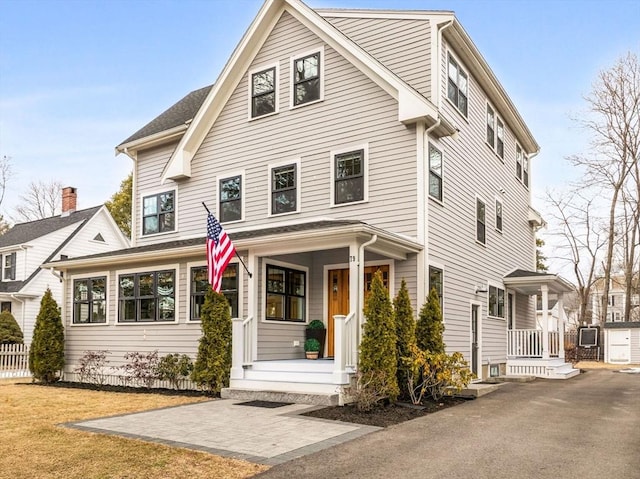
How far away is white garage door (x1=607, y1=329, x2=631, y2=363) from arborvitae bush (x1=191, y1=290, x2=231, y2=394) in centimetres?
2200

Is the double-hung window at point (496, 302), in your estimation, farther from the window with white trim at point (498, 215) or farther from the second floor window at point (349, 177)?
the second floor window at point (349, 177)

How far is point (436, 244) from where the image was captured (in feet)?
43.0

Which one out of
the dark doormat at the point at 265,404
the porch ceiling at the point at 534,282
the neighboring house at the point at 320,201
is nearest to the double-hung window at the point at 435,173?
the neighboring house at the point at 320,201

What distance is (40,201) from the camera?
136ft

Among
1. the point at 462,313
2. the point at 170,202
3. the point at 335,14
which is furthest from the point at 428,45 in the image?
the point at 170,202

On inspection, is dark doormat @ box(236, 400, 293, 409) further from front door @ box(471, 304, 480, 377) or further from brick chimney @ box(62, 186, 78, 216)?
brick chimney @ box(62, 186, 78, 216)

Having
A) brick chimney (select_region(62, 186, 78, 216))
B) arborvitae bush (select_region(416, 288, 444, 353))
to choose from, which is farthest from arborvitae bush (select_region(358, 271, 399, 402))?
brick chimney (select_region(62, 186, 78, 216))

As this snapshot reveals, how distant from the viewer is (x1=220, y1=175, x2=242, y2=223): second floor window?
50.7ft

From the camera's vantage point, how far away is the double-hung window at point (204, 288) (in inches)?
529

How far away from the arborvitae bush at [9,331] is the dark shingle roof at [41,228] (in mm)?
4732

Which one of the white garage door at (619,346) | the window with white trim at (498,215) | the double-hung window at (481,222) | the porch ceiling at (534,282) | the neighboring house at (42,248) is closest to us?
the double-hung window at (481,222)

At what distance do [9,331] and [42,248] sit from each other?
5168mm

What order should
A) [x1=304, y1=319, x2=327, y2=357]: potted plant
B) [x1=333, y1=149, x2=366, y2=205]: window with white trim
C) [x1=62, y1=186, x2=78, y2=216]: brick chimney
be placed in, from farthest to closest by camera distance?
[x1=62, y1=186, x2=78, y2=216]: brick chimney < [x1=304, y1=319, x2=327, y2=357]: potted plant < [x1=333, y1=149, x2=366, y2=205]: window with white trim

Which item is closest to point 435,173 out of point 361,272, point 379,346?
point 361,272
